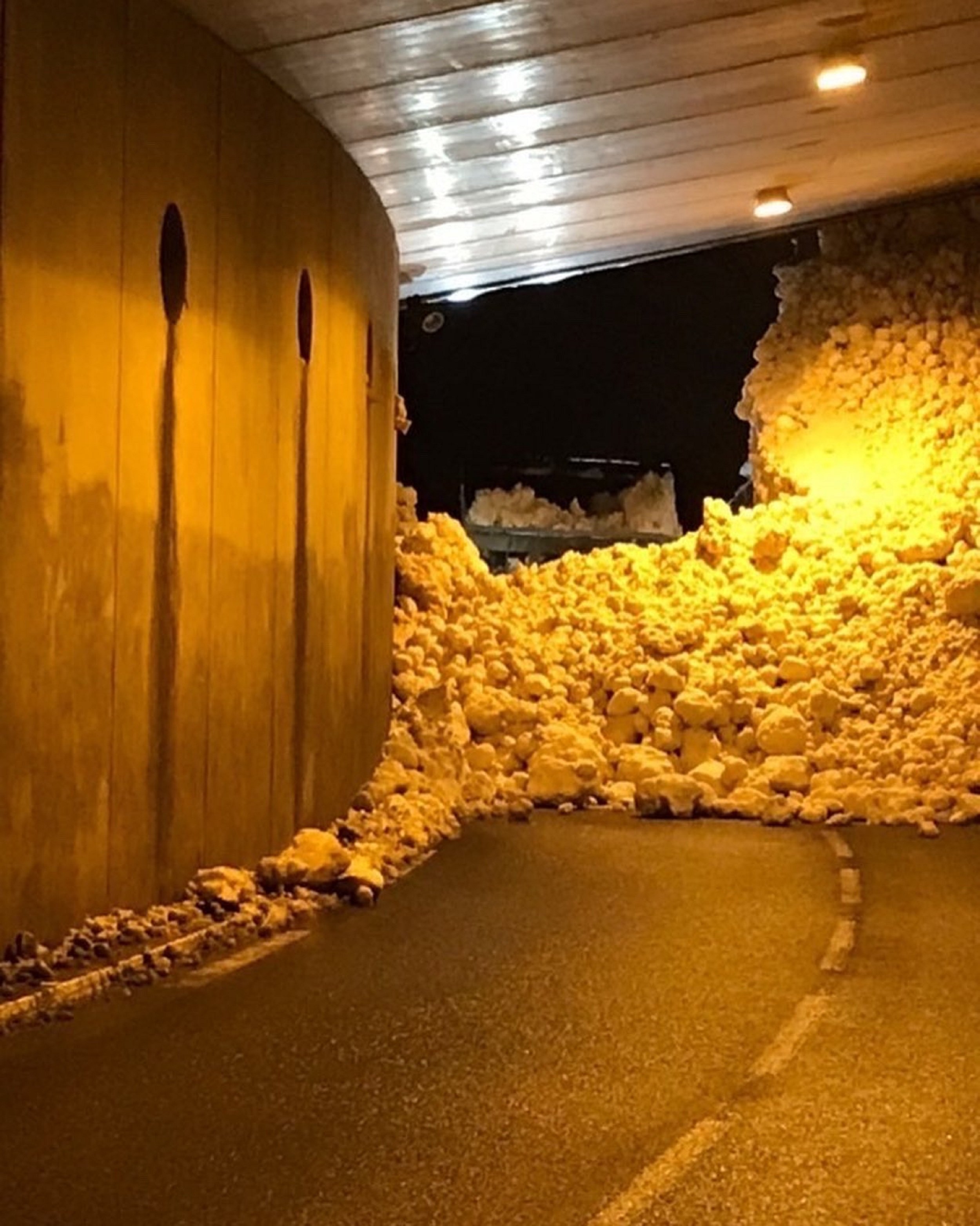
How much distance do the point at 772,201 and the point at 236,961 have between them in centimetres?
908

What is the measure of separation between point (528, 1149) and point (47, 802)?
9.17 ft

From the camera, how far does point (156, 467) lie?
23.5 feet

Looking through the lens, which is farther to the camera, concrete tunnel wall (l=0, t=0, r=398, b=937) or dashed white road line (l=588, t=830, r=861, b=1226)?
concrete tunnel wall (l=0, t=0, r=398, b=937)

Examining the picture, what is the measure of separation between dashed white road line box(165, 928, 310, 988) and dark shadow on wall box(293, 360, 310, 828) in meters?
1.67

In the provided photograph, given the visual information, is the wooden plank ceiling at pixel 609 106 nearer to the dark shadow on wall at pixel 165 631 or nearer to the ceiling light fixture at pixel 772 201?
the ceiling light fixture at pixel 772 201

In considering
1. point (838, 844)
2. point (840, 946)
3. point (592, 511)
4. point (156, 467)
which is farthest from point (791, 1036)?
point (592, 511)

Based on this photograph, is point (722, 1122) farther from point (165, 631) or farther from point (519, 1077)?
point (165, 631)

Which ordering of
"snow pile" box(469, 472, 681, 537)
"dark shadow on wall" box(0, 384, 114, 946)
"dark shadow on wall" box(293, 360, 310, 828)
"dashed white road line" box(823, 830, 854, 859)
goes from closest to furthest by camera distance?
"dark shadow on wall" box(0, 384, 114, 946) → "dark shadow on wall" box(293, 360, 310, 828) → "dashed white road line" box(823, 830, 854, 859) → "snow pile" box(469, 472, 681, 537)

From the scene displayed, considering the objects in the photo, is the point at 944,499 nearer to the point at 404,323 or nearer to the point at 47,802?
the point at 404,323

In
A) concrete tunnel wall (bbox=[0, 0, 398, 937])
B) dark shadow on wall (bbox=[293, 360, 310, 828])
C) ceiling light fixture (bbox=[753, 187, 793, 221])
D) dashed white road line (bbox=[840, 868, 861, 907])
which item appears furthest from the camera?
ceiling light fixture (bbox=[753, 187, 793, 221])

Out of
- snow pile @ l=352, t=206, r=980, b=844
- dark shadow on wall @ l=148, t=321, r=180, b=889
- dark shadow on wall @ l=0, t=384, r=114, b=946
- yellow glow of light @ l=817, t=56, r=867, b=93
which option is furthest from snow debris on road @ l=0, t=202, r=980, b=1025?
yellow glow of light @ l=817, t=56, r=867, b=93

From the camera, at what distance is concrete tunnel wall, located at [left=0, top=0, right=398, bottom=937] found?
6.22m

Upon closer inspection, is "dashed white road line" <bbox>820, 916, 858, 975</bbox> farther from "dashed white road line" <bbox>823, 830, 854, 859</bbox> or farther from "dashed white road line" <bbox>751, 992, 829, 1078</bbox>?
"dashed white road line" <bbox>823, 830, 854, 859</bbox>

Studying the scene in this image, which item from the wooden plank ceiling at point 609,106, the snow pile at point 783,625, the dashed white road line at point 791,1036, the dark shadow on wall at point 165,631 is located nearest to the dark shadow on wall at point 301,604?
the snow pile at point 783,625
